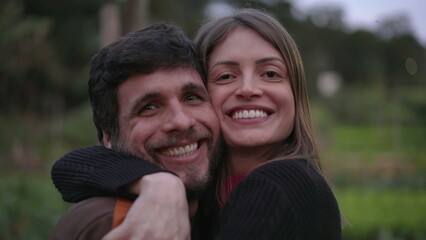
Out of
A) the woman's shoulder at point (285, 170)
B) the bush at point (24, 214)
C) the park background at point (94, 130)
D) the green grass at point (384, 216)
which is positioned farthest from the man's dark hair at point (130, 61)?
the green grass at point (384, 216)

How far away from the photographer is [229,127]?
93.9 inches

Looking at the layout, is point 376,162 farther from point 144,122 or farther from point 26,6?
point 144,122

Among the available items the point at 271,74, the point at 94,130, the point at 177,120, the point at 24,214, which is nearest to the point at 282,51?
the point at 271,74

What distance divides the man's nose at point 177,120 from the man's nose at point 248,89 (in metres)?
0.31

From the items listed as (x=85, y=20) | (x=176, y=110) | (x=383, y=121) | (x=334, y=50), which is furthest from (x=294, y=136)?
(x=334, y=50)

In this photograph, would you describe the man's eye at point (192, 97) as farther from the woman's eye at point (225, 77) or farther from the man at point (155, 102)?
the woman's eye at point (225, 77)

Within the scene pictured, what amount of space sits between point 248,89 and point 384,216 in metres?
6.74

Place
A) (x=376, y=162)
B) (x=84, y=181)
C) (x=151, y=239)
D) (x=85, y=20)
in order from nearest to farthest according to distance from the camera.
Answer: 1. (x=151, y=239)
2. (x=84, y=181)
3. (x=376, y=162)
4. (x=85, y=20)

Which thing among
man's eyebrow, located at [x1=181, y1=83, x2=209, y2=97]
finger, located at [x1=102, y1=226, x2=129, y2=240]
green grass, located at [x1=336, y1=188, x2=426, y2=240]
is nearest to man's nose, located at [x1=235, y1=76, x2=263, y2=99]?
man's eyebrow, located at [x1=181, y1=83, x2=209, y2=97]

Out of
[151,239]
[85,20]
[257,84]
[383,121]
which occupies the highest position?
[257,84]

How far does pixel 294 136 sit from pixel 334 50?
45.0 meters

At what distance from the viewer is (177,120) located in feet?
7.00

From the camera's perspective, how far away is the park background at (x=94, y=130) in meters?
6.08

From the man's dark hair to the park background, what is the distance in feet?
2.80
